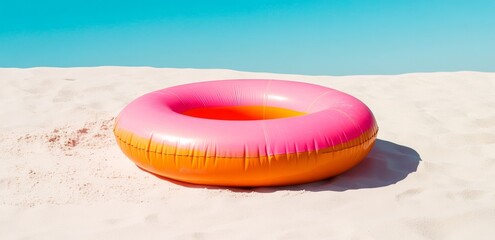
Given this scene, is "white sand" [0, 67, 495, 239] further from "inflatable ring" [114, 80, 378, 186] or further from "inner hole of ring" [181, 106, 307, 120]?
"inner hole of ring" [181, 106, 307, 120]

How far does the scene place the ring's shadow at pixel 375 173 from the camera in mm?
3240

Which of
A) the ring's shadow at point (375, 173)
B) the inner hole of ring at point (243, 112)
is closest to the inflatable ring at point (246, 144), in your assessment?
the ring's shadow at point (375, 173)

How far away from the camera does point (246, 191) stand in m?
3.19

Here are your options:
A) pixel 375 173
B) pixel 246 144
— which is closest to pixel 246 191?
pixel 246 144

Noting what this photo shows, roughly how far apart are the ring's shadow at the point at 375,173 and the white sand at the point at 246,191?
0.04 ft

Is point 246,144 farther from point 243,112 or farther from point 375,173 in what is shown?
point 243,112

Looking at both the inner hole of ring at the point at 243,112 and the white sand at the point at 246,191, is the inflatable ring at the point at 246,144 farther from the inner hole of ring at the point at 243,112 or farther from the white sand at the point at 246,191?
the inner hole of ring at the point at 243,112

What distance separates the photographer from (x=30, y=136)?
453 centimetres

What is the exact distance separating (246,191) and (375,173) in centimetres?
97

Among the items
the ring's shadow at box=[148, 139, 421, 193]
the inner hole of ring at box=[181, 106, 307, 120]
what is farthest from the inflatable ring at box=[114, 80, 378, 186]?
the inner hole of ring at box=[181, 106, 307, 120]

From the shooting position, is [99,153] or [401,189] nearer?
[401,189]

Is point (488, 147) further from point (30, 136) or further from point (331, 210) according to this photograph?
point (30, 136)

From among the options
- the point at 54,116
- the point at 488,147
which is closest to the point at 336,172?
the point at 488,147

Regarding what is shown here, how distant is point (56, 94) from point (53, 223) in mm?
3747
